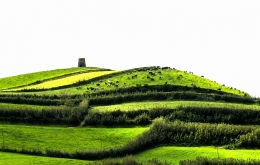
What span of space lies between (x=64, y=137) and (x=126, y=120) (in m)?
7.63

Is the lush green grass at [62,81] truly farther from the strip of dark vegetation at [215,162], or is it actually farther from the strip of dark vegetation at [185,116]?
the strip of dark vegetation at [215,162]

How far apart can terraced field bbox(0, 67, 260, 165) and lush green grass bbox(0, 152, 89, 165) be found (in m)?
0.06

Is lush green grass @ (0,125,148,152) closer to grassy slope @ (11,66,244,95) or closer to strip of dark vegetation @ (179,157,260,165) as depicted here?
strip of dark vegetation @ (179,157,260,165)

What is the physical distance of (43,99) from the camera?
51.0m

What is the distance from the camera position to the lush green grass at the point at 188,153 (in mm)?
30031

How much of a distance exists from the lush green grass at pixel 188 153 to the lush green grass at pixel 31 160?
4.96m

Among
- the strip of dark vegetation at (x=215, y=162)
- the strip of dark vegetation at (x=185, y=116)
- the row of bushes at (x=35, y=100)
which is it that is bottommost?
the strip of dark vegetation at (x=215, y=162)

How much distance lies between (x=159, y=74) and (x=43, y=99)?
19.7 meters

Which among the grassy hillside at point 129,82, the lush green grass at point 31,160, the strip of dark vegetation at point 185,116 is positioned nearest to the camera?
the lush green grass at point 31,160

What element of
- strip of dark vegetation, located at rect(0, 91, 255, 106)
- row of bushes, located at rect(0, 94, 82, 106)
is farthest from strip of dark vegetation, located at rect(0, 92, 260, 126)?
strip of dark vegetation, located at rect(0, 91, 255, 106)

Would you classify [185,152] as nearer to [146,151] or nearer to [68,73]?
[146,151]

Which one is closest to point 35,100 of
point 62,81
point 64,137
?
point 64,137

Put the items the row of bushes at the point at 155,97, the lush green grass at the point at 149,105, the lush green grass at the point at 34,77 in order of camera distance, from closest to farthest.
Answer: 1. the lush green grass at the point at 149,105
2. the row of bushes at the point at 155,97
3. the lush green grass at the point at 34,77

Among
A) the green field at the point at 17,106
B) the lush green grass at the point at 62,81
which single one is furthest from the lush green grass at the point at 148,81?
the green field at the point at 17,106
